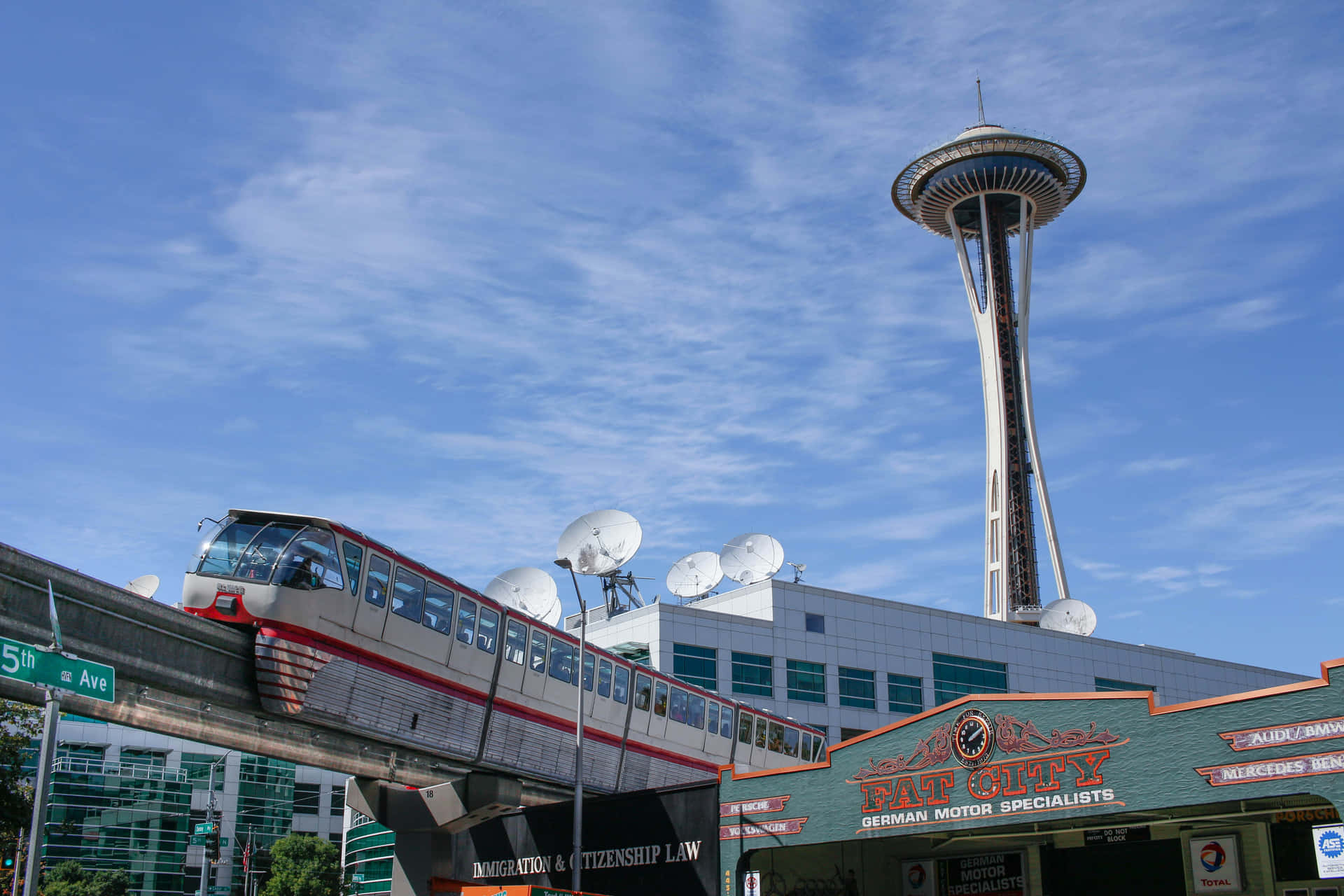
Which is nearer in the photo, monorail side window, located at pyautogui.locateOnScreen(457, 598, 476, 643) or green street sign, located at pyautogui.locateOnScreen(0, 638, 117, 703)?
green street sign, located at pyautogui.locateOnScreen(0, 638, 117, 703)


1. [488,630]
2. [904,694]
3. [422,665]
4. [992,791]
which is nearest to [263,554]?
[422,665]

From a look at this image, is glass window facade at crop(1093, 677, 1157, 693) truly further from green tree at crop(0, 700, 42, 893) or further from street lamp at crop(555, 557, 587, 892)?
green tree at crop(0, 700, 42, 893)

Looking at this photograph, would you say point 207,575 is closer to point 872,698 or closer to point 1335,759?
point 1335,759

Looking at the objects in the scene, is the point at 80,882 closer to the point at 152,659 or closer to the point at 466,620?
the point at 466,620

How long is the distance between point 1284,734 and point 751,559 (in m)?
45.8

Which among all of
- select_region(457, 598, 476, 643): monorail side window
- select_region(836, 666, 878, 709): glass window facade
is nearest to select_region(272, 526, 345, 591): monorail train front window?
select_region(457, 598, 476, 643): monorail side window

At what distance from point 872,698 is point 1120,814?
4071 centimetres

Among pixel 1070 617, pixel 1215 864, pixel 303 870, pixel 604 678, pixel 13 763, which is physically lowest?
pixel 303 870

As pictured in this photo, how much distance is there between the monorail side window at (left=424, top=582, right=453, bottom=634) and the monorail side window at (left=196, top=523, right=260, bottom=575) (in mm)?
4654

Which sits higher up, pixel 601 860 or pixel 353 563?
pixel 353 563

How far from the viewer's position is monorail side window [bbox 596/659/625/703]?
108 ft

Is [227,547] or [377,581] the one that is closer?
[227,547]

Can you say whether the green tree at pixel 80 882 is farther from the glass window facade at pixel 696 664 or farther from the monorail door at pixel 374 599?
the monorail door at pixel 374 599

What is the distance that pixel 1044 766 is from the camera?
2312cm
